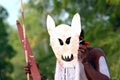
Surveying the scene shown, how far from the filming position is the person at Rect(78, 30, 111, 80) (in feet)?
18.9

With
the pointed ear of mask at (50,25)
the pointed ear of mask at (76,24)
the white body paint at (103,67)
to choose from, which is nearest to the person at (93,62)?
the white body paint at (103,67)

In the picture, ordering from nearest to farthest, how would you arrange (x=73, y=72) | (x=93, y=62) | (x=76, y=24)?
(x=76, y=24) < (x=73, y=72) < (x=93, y=62)

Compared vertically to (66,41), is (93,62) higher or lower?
lower

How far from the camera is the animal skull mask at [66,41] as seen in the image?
18.8 feet

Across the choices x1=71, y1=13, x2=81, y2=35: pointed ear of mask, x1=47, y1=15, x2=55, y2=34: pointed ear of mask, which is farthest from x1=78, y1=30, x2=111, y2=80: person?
x1=47, y1=15, x2=55, y2=34: pointed ear of mask

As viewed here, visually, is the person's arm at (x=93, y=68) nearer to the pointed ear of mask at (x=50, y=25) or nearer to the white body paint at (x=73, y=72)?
the white body paint at (x=73, y=72)

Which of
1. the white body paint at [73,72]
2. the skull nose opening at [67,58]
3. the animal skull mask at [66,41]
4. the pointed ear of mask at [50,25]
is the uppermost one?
the pointed ear of mask at [50,25]

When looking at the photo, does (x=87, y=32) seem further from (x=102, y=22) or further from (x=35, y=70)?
(x=35, y=70)

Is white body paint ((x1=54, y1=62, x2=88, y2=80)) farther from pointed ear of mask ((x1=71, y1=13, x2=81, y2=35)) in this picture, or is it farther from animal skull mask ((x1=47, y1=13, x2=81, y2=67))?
pointed ear of mask ((x1=71, y1=13, x2=81, y2=35))

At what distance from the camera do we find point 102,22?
1658cm

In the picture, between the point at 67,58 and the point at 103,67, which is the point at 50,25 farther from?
the point at 103,67

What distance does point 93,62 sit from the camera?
5934 mm

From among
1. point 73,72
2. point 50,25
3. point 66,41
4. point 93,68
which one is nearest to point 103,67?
point 93,68

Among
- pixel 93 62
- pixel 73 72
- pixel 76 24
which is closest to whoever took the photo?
pixel 76 24
